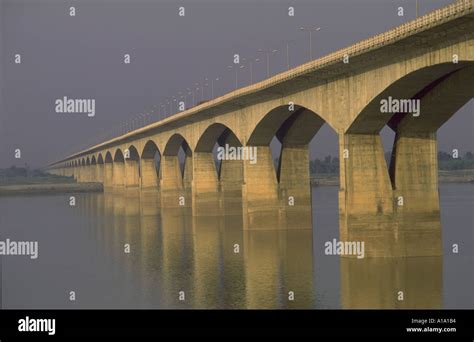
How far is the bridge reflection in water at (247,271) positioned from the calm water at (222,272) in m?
0.06

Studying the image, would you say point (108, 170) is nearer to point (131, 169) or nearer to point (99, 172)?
point (99, 172)

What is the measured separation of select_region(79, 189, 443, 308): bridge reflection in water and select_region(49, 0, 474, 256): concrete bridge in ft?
6.37

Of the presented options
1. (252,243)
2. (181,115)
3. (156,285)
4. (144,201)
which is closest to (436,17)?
(156,285)

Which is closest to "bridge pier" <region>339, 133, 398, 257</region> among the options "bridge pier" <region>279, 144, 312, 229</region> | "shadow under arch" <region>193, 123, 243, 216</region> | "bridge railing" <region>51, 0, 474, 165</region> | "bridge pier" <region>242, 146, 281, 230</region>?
"bridge railing" <region>51, 0, 474, 165</region>

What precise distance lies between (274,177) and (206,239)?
8.29 metres

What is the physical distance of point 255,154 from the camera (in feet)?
210

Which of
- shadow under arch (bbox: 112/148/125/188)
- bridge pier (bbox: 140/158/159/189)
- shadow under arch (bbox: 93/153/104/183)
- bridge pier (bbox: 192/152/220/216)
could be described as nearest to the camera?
bridge pier (bbox: 192/152/220/216)

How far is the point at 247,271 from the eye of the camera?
43.5 metres

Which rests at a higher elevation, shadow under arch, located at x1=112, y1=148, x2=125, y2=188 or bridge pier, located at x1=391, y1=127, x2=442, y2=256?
shadow under arch, located at x1=112, y1=148, x2=125, y2=188

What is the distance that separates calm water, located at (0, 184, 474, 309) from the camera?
34969 millimetres

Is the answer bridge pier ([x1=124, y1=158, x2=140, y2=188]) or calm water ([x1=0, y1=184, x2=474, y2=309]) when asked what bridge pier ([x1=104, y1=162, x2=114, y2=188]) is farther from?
calm water ([x1=0, y1=184, x2=474, y2=309])

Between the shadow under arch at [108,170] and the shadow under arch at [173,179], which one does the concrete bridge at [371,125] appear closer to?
the shadow under arch at [173,179]

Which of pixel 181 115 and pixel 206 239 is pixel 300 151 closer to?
pixel 206 239

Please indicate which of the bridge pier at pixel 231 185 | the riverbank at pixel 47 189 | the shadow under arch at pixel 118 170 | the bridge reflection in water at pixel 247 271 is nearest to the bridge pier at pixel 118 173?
the shadow under arch at pixel 118 170
